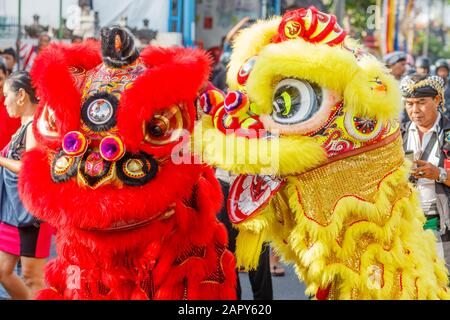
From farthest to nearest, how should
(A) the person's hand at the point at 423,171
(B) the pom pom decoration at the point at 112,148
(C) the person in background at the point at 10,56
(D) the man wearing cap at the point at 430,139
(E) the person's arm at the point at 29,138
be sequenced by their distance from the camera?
(C) the person in background at the point at 10,56
(D) the man wearing cap at the point at 430,139
(E) the person's arm at the point at 29,138
(A) the person's hand at the point at 423,171
(B) the pom pom decoration at the point at 112,148

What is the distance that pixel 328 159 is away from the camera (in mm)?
3000

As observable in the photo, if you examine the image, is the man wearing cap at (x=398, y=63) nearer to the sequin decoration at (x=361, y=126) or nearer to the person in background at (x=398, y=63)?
the person in background at (x=398, y=63)

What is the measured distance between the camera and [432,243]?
320 centimetres

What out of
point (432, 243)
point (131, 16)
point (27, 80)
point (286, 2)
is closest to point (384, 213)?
point (432, 243)

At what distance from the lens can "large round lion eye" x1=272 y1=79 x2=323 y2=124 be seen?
116 inches

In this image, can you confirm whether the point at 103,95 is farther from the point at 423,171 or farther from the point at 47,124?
the point at 423,171

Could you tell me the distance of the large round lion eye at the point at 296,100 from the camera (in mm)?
2953

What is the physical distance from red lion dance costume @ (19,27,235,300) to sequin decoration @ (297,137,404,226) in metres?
0.46

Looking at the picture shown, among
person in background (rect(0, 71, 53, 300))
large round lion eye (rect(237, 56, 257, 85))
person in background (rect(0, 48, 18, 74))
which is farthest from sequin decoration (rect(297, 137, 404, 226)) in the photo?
person in background (rect(0, 48, 18, 74))

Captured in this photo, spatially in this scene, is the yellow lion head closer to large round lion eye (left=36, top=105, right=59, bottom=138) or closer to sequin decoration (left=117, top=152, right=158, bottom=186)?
sequin decoration (left=117, top=152, right=158, bottom=186)

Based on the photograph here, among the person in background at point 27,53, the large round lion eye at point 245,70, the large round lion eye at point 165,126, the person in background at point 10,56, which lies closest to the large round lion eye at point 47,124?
the large round lion eye at point 165,126

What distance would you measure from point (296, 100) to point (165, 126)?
0.53 meters
